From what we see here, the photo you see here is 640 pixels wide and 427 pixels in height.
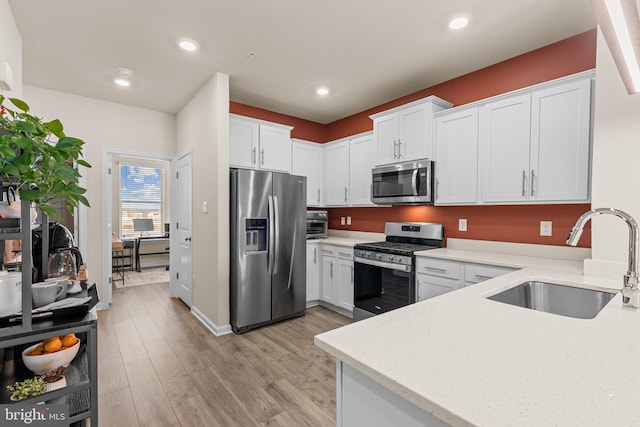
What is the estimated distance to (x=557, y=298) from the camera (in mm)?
1703

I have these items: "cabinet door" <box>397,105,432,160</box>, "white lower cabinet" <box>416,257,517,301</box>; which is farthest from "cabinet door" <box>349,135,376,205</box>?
"white lower cabinet" <box>416,257,517,301</box>

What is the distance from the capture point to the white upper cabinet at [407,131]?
315 cm

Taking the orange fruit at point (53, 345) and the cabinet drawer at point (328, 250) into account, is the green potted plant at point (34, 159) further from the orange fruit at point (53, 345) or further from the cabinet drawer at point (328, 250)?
the cabinet drawer at point (328, 250)

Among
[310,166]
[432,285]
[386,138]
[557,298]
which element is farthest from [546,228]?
[310,166]

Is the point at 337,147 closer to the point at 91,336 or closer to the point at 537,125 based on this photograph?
the point at 537,125

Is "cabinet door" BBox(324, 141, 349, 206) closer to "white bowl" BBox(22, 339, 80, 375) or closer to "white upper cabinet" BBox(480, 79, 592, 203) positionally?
"white upper cabinet" BBox(480, 79, 592, 203)

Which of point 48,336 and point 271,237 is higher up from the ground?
point 271,237

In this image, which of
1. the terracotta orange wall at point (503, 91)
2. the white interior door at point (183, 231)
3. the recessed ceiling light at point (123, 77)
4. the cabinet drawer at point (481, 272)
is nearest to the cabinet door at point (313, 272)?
the terracotta orange wall at point (503, 91)

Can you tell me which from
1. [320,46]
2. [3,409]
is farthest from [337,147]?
[3,409]

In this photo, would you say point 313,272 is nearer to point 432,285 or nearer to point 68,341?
point 432,285

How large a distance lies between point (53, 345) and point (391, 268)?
2.61 meters

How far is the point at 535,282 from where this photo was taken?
5.75 feet

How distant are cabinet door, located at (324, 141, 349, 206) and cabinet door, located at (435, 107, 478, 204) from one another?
1.39m

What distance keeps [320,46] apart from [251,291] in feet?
8.21
